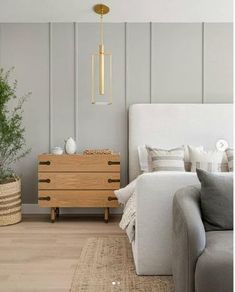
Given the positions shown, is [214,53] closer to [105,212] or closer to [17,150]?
[105,212]

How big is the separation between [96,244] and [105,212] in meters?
0.95

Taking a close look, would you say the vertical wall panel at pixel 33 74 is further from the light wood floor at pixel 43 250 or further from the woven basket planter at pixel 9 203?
the light wood floor at pixel 43 250

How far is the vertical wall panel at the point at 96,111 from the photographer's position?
4816 millimetres

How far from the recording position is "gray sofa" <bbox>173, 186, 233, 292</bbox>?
5.76 feet

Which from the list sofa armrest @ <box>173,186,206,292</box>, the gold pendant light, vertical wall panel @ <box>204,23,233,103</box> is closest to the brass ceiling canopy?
the gold pendant light

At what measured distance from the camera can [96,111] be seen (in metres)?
4.82

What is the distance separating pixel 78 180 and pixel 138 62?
1578 mm

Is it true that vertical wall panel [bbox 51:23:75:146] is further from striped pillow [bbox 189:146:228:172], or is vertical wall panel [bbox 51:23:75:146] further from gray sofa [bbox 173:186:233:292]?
gray sofa [bbox 173:186:233:292]

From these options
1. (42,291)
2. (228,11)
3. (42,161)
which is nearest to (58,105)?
(42,161)

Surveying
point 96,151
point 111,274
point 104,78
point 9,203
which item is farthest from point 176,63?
→ point 111,274

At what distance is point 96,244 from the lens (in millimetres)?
3451

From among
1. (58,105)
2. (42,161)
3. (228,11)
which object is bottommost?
(42,161)

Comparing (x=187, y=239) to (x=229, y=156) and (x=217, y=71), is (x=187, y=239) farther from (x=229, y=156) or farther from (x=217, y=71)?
(x=217, y=71)

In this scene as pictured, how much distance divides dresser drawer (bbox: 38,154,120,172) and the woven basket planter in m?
0.34
